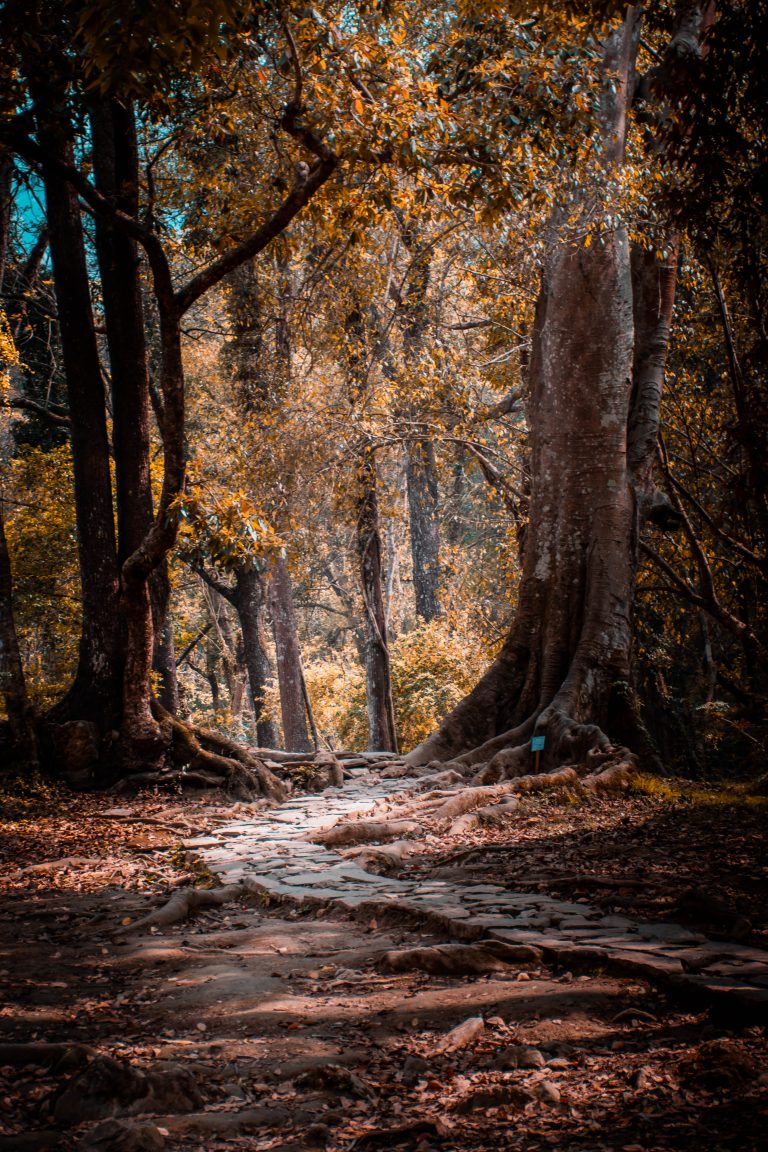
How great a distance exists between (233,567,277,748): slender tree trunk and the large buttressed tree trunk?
10264 millimetres

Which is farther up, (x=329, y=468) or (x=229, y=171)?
(x=229, y=171)

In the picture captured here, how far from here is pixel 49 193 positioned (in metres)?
9.80

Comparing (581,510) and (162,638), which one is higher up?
(581,510)

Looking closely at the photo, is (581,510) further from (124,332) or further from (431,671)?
(431,671)

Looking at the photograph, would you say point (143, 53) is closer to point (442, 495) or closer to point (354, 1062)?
point (354, 1062)

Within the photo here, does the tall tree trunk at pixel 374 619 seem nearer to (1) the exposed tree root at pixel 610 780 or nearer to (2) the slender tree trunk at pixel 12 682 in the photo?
(2) the slender tree trunk at pixel 12 682

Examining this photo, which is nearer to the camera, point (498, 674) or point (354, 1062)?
point (354, 1062)

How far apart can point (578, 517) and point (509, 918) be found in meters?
6.36

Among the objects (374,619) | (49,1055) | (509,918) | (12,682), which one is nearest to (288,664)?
(374,619)

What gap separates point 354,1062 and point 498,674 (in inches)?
293

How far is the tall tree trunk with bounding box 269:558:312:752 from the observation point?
690 inches

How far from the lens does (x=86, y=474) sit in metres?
9.70

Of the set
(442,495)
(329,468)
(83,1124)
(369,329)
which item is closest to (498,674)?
(329,468)

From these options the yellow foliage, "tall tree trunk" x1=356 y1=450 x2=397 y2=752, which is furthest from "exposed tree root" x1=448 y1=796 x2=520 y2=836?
the yellow foliage
